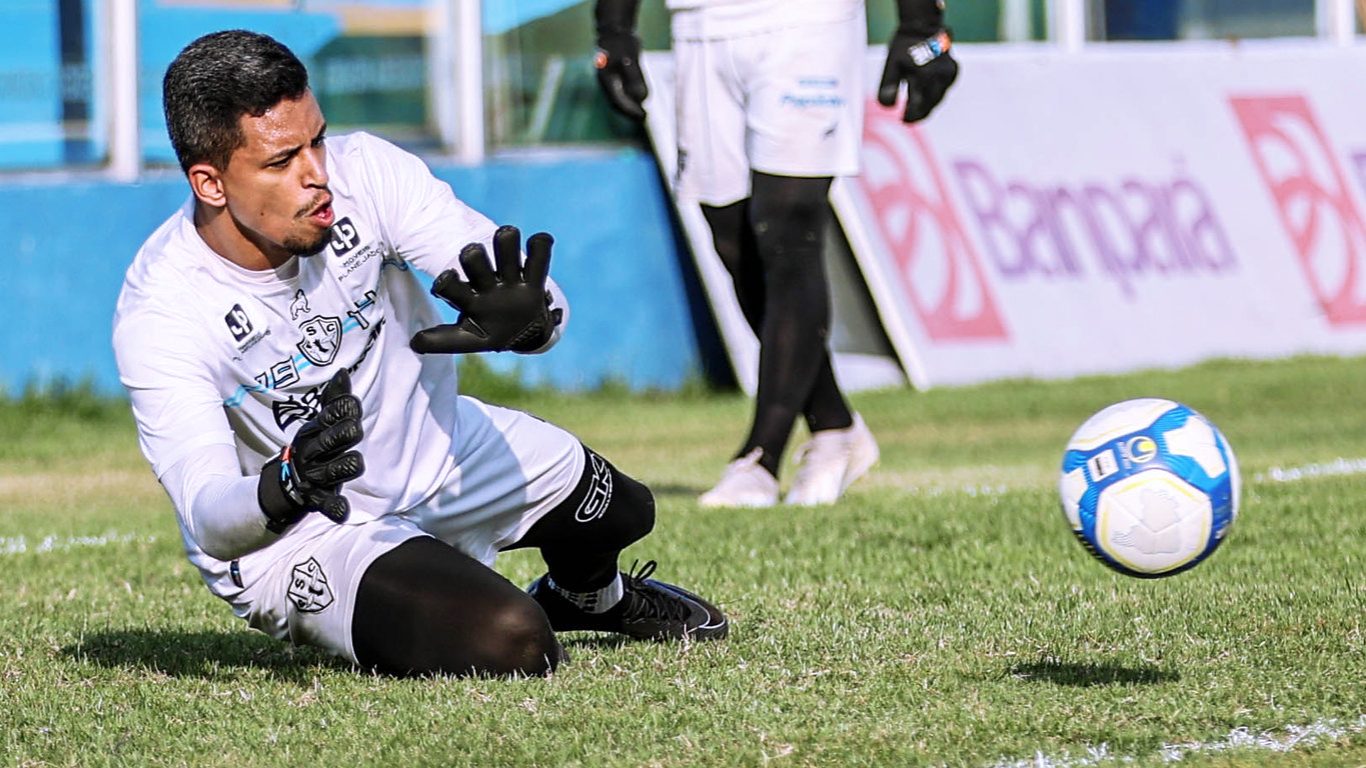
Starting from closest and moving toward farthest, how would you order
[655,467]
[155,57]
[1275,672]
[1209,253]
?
[1275,672], [655,467], [155,57], [1209,253]

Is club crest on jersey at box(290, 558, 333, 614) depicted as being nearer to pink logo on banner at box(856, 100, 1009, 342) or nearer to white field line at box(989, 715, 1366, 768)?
white field line at box(989, 715, 1366, 768)

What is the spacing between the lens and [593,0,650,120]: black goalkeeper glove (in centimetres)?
774

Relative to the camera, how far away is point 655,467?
29.7ft

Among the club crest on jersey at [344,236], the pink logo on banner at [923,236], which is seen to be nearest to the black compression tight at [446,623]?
the club crest on jersey at [344,236]

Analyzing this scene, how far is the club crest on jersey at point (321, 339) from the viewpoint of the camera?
14.8 ft

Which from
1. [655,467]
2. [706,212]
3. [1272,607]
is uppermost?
[706,212]

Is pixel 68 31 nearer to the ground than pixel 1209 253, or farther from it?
farther from it

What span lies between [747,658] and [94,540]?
3.28 metres

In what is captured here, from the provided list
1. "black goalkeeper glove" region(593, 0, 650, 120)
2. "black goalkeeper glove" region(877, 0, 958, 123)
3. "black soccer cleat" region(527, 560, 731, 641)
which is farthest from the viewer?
"black goalkeeper glove" region(593, 0, 650, 120)

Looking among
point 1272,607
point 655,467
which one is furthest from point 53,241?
point 1272,607

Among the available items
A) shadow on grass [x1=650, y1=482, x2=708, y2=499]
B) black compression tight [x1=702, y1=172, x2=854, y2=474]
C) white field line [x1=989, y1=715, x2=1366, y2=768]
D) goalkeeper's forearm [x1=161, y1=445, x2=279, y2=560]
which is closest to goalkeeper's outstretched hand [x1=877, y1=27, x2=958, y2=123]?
black compression tight [x1=702, y1=172, x2=854, y2=474]

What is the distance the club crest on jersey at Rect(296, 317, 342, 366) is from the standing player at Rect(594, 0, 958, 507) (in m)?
2.77

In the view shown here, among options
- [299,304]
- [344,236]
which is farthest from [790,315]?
[299,304]

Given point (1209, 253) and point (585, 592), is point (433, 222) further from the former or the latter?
point (1209, 253)
